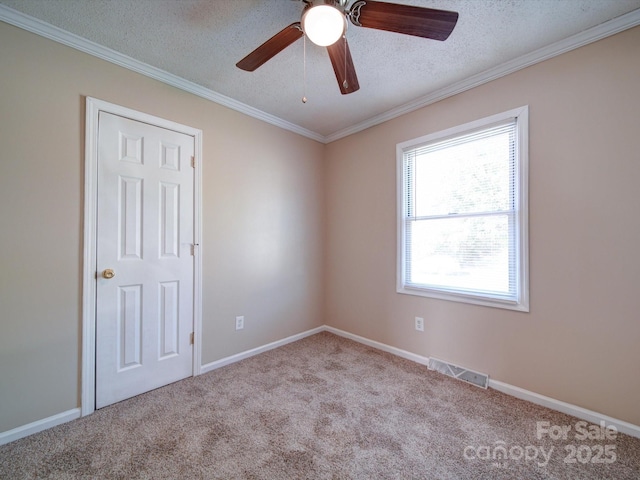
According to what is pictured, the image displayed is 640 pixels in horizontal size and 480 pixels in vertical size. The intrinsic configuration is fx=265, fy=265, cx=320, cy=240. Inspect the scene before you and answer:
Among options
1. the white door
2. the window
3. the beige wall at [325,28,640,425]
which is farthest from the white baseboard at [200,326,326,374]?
the beige wall at [325,28,640,425]

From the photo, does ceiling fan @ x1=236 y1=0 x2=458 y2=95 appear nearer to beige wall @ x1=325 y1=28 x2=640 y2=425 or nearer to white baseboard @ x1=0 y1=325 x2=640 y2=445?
beige wall @ x1=325 y1=28 x2=640 y2=425

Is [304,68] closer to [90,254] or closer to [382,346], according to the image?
[90,254]

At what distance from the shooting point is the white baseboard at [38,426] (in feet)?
5.10

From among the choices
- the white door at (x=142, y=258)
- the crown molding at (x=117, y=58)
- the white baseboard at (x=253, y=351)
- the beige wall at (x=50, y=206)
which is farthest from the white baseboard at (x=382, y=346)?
the crown molding at (x=117, y=58)

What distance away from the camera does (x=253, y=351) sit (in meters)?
2.73

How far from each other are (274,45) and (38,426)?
2698 millimetres

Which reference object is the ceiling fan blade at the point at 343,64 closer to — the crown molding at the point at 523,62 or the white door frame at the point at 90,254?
the crown molding at the point at 523,62

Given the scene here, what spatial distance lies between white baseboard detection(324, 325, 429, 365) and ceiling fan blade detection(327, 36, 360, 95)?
2398 millimetres

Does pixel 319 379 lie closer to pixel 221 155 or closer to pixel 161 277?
pixel 161 277

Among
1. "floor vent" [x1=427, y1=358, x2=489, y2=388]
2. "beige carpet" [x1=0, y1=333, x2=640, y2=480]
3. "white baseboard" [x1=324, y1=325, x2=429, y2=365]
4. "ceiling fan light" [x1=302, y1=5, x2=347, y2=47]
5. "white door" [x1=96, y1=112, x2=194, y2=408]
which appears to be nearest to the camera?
"ceiling fan light" [x1=302, y1=5, x2=347, y2=47]

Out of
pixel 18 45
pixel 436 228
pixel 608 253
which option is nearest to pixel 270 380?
pixel 436 228

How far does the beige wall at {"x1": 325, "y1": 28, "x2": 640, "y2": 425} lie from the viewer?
5.33 feet

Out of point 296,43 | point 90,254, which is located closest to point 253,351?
point 90,254

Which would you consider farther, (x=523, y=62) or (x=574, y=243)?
(x=523, y=62)
